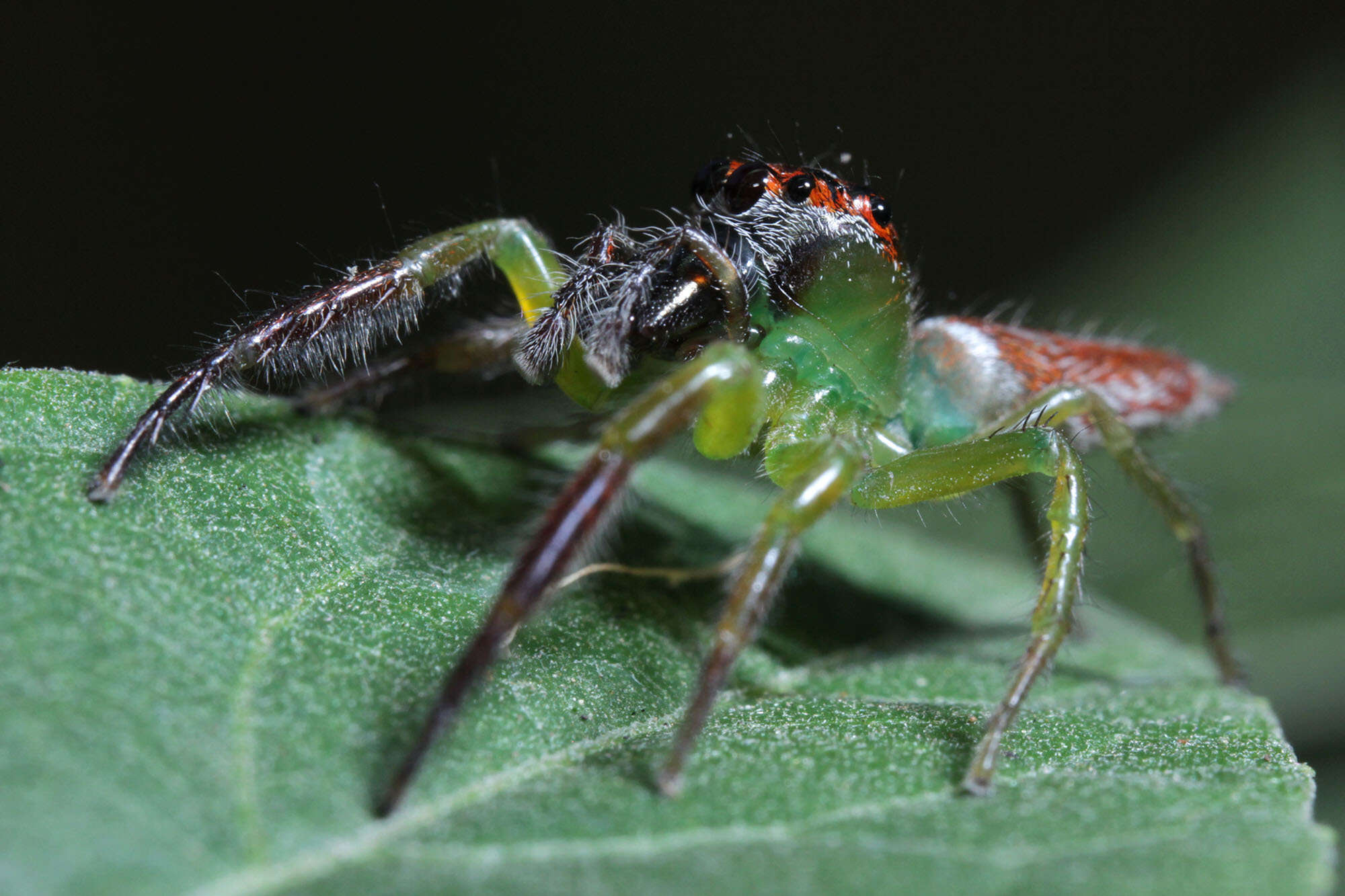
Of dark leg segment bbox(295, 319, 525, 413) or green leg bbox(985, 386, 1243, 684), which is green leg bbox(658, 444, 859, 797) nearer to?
green leg bbox(985, 386, 1243, 684)

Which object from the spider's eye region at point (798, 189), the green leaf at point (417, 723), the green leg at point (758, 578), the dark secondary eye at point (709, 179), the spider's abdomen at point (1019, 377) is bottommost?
the green leaf at point (417, 723)

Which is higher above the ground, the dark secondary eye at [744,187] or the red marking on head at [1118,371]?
the dark secondary eye at [744,187]

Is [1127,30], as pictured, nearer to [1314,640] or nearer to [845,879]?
[1314,640]

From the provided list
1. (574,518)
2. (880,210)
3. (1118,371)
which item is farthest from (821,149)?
(574,518)

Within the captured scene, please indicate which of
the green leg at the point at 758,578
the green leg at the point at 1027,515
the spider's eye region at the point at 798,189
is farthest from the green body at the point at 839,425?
the green leg at the point at 1027,515

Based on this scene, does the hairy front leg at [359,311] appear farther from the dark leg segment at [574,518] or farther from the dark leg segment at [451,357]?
the dark leg segment at [574,518]

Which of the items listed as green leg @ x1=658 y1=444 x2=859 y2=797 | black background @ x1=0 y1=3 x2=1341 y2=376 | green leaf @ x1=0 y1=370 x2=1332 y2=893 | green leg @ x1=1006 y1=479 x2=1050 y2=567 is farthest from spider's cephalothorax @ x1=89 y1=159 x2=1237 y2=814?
black background @ x1=0 y1=3 x2=1341 y2=376

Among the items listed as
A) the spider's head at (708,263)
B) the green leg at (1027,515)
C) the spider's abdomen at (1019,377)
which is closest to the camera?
the spider's head at (708,263)
